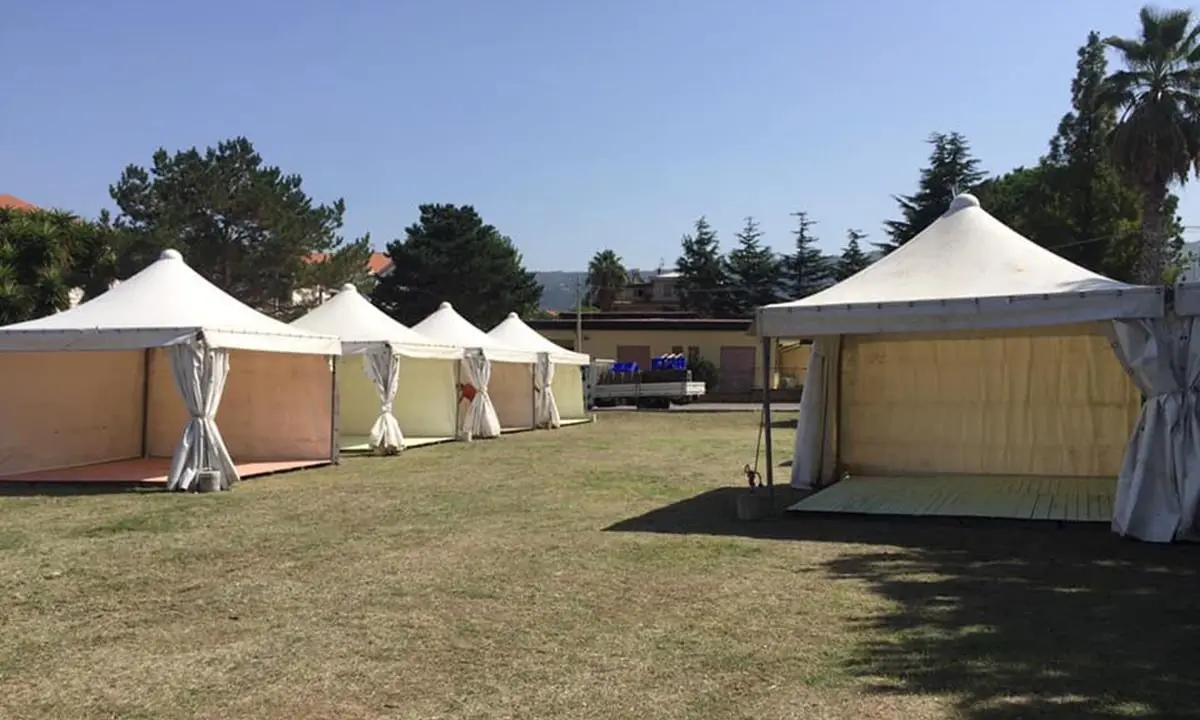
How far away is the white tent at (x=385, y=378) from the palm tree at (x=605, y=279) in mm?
43843

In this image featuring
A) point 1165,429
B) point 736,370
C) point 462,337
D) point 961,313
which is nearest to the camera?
point 1165,429

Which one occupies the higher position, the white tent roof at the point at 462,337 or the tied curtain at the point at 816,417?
the white tent roof at the point at 462,337

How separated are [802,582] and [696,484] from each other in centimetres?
479

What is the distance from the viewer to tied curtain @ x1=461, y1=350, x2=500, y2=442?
665 inches

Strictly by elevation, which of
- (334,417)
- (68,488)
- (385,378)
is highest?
(385,378)

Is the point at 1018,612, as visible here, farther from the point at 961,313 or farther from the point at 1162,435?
the point at 961,313

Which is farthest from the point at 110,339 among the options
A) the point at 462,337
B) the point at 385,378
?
the point at 462,337

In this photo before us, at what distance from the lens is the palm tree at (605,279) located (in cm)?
6134

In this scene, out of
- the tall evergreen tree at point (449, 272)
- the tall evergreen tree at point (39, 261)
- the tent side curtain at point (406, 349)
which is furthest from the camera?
the tall evergreen tree at point (449, 272)

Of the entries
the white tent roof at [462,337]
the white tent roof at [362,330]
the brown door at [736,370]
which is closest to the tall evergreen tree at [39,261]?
the white tent roof at [362,330]

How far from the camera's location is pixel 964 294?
7582 mm

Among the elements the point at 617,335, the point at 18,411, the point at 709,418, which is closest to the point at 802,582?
the point at 18,411

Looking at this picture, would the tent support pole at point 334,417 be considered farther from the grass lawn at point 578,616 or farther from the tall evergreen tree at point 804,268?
the tall evergreen tree at point 804,268

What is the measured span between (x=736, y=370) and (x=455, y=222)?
12717 mm
